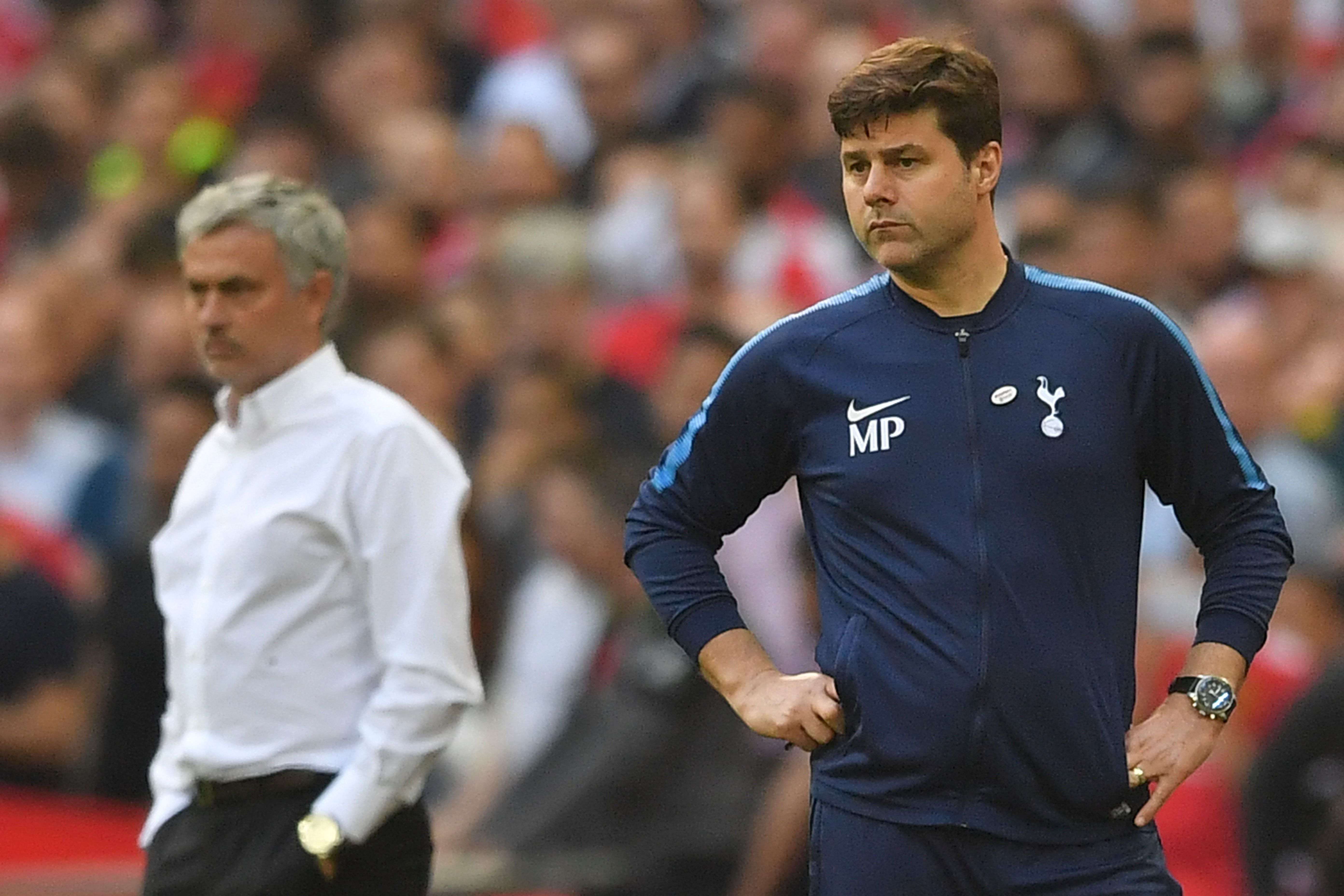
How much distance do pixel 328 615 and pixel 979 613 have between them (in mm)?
1564

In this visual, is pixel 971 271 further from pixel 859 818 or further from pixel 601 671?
pixel 601 671

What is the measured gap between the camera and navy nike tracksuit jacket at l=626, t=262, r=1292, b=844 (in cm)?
382

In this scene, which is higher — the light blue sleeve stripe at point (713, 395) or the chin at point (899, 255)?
the chin at point (899, 255)

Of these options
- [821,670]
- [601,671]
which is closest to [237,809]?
[821,670]

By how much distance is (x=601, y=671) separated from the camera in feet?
26.3

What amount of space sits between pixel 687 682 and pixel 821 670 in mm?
3364

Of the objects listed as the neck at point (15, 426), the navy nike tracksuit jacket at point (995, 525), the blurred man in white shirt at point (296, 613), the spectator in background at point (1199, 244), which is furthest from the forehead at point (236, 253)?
the neck at point (15, 426)

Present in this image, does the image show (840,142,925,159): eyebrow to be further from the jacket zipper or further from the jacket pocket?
the jacket pocket

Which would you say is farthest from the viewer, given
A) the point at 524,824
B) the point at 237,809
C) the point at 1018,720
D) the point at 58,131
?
the point at 58,131

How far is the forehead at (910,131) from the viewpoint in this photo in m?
3.85

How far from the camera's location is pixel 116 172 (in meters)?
12.6

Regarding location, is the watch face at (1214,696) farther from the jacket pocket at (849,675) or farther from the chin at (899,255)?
the chin at (899,255)

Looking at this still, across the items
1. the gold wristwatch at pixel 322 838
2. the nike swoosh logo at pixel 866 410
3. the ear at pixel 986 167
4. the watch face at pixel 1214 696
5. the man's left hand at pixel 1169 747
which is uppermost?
the ear at pixel 986 167

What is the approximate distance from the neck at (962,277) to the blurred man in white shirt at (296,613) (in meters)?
1.30
